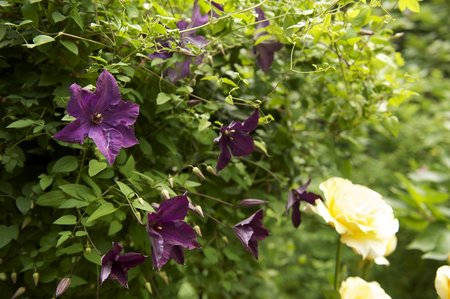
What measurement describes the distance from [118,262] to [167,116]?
0.30 m

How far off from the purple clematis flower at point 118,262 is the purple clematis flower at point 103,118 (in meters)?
0.12

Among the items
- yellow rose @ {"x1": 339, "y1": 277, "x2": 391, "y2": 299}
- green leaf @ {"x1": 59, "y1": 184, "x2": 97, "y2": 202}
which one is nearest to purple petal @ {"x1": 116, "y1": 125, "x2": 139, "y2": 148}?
green leaf @ {"x1": 59, "y1": 184, "x2": 97, "y2": 202}

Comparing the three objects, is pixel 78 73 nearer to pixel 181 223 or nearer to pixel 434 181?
pixel 181 223

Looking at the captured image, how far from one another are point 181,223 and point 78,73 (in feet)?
1.09

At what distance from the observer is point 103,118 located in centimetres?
67

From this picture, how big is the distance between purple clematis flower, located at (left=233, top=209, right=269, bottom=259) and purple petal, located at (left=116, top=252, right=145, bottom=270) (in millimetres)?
153

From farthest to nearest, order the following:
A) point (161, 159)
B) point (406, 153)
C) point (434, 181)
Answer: point (406, 153) < point (434, 181) < point (161, 159)

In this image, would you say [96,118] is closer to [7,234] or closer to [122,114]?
[122,114]

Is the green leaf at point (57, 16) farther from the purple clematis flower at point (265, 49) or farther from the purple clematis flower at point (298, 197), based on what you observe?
the purple clematis flower at point (298, 197)

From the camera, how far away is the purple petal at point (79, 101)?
2.06 ft

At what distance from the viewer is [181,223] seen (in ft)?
2.19

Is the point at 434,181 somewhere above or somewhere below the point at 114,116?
below

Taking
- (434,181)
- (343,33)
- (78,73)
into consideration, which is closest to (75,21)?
(78,73)

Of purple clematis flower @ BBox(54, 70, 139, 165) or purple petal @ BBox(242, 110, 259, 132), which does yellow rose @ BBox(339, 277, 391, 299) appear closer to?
purple petal @ BBox(242, 110, 259, 132)
